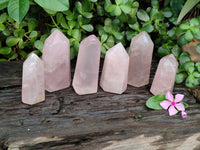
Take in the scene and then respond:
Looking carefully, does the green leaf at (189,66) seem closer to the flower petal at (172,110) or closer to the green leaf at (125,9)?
the flower petal at (172,110)

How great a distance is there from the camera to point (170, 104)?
1.42 m

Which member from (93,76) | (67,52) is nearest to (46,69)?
(67,52)

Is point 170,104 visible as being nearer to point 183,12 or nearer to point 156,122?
point 156,122

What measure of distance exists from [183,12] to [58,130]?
101cm

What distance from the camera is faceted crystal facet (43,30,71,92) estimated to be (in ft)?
4.53

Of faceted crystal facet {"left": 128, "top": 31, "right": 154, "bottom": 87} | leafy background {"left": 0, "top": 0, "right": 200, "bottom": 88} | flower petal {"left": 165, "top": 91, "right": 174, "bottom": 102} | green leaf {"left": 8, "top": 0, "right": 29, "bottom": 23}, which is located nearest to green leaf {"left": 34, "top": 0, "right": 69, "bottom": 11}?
green leaf {"left": 8, "top": 0, "right": 29, "bottom": 23}

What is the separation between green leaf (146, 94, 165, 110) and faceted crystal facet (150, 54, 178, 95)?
0.05 metres

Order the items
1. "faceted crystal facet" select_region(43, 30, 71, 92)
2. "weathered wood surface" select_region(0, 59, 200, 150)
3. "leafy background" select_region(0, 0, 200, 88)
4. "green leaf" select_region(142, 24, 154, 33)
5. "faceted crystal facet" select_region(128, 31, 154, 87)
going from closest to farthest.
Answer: "weathered wood surface" select_region(0, 59, 200, 150) → "faceted crystal facet" select_region(43, 30, 71, 92) → "faceted crystal facet" select_region(128, 31, 154, 87) → "leafy background" select_region(0, 0, 200, 88) → "green leaf" select_region(142, 24, 154, 33)

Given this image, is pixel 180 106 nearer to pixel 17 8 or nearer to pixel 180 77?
pixel 180 77

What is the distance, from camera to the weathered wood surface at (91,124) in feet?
4.05

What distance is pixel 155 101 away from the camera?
1453 mm

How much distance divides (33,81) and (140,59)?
580mm

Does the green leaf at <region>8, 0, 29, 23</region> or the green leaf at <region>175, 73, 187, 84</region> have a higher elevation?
the green leaf at <region>8, 0, 29, 23</region>

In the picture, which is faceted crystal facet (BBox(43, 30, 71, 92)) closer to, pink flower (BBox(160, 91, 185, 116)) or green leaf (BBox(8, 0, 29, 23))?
green leaf (BBox(8, 0, 29, 23))
